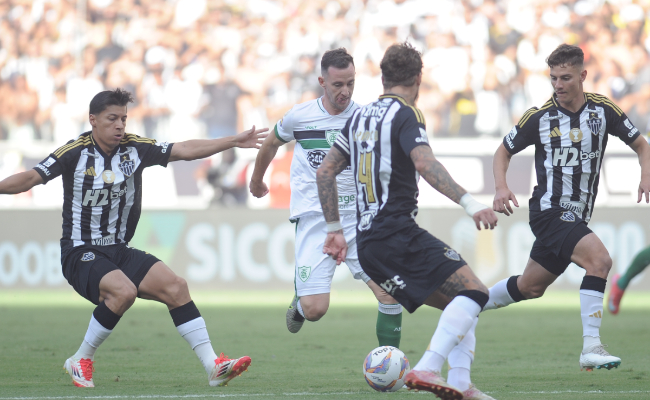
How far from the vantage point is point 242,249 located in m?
13.4

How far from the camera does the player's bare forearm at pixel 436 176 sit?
4152 mm

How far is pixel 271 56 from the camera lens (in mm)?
16469

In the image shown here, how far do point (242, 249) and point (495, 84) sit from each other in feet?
19.9

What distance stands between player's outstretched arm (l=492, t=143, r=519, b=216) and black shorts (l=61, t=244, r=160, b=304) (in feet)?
8.22

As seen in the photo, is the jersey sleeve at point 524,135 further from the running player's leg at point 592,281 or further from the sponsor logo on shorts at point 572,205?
the running player's leg at point 592,281

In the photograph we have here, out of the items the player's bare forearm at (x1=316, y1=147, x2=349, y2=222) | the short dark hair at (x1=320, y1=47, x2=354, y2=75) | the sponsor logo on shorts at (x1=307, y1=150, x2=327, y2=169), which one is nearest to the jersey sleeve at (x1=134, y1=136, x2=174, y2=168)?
the sponsor logo on shorts at (x1=307, y1=150, x2=327, y2=169)

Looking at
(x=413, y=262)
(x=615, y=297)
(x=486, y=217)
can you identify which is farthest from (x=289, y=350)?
(x=486, y=217)

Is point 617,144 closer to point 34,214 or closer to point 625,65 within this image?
point 625,65

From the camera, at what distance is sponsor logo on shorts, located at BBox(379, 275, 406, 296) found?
4.46 metres

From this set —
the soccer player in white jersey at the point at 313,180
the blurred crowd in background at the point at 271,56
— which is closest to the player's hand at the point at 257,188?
the soccer player in white jersey at the point at 313,180

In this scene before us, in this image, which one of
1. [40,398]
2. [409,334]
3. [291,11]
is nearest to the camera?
[40,398]

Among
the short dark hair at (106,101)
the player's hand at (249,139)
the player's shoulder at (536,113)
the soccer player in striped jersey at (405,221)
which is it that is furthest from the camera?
the player's hand at (249,139)

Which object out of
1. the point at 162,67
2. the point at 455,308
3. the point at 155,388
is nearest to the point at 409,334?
the point at 155,388

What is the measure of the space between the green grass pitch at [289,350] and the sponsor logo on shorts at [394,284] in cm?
75
